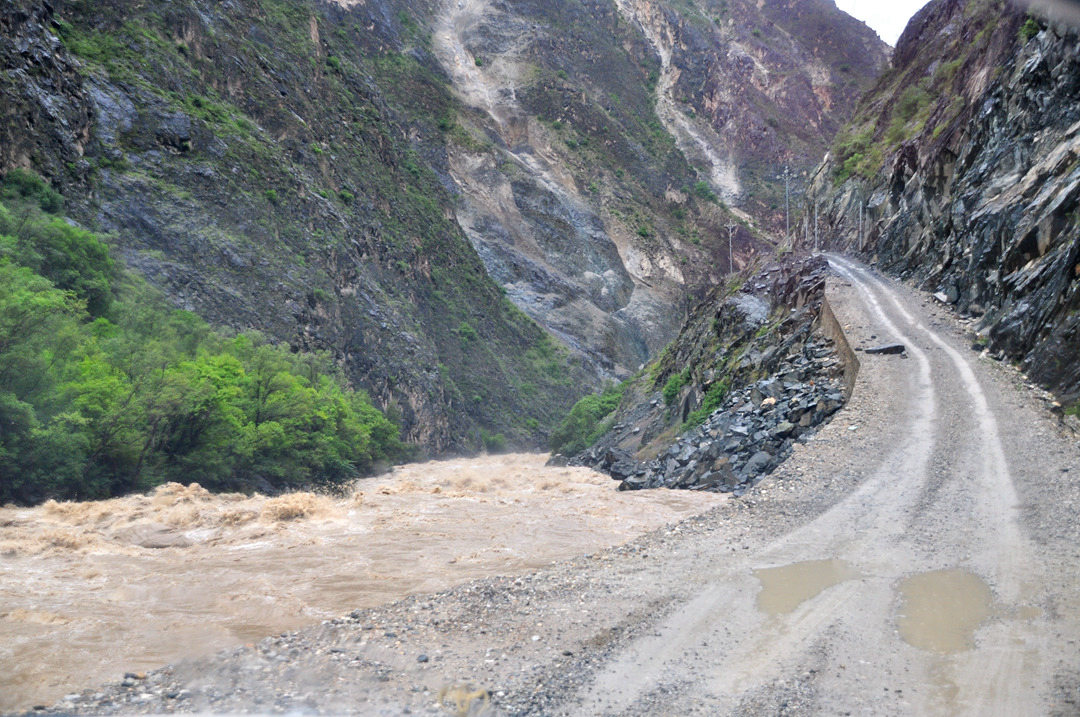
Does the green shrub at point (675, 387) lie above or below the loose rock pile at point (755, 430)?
below

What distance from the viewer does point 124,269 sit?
30.3 m

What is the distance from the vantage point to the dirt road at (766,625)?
20.1 feet

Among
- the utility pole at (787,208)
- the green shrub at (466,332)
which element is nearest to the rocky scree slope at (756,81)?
the utility pole at (787,208)

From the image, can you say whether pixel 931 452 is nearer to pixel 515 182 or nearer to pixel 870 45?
pixel 515 182

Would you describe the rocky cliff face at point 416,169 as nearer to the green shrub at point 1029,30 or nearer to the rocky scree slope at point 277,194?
the rocky scree slope at point 277,194

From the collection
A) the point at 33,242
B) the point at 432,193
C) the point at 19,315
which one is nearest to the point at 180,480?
the point at 19,315

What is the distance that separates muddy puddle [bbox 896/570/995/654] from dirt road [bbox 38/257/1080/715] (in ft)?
Answer: 0.09

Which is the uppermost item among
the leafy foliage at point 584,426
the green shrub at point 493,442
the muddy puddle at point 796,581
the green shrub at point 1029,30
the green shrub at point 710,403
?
the green shrub at point 1029,30

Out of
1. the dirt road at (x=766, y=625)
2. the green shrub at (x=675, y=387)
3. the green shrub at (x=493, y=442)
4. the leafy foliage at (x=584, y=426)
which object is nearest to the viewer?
the dirt road at (x=766, y=625)

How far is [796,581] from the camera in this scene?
8.70 m

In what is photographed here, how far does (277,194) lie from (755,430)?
3317 centimetres

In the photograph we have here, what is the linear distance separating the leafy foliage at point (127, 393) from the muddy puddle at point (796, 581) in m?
17.7

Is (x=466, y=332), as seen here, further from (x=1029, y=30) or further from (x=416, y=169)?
(x=1029, y=30)

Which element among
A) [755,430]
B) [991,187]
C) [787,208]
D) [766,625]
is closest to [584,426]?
[991,187]
